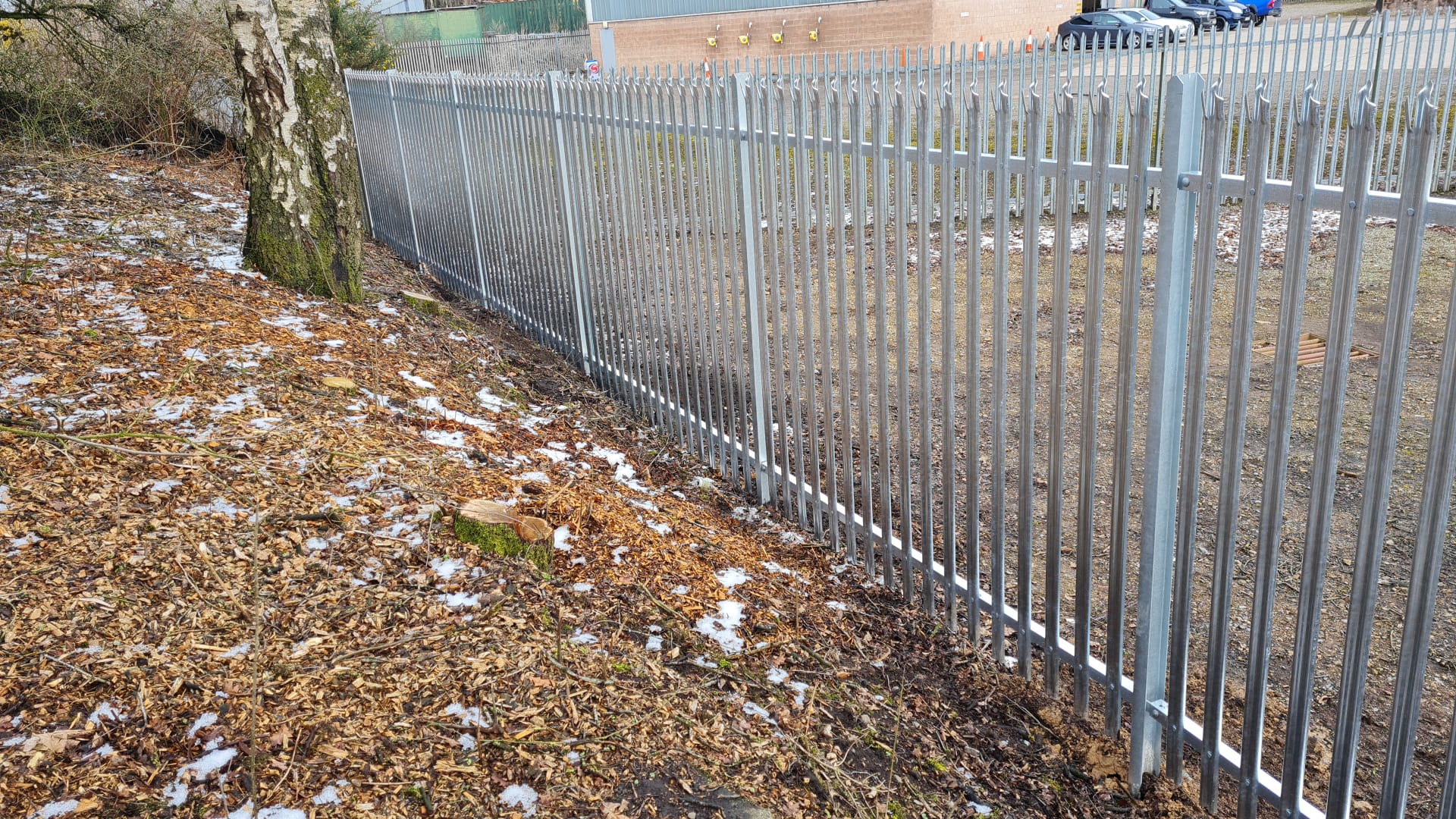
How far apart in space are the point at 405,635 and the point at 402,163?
7.36 metres

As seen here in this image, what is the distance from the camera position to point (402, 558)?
3451mm

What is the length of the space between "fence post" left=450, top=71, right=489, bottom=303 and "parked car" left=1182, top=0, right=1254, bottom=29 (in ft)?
83.1

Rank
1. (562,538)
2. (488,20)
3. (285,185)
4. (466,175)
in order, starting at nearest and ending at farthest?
(562,538) → (285,185) → (466,175) → (488,20)

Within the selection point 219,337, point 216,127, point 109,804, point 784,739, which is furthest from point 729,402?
point 216,127

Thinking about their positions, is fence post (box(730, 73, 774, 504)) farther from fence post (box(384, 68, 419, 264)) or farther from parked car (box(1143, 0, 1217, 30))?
parked car (box(1143, 0, 1217, 30))

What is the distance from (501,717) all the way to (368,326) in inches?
162

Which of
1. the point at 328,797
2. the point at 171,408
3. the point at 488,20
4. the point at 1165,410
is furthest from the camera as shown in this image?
the point at 488,20

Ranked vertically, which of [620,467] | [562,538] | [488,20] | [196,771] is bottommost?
[620,467]

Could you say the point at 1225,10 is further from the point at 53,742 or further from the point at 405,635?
the point at 53,742

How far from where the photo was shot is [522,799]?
250cm

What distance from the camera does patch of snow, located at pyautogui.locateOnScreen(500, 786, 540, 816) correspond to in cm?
247

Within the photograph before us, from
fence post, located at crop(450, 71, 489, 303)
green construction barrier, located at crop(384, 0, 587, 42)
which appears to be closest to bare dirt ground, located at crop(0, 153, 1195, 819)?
fence post, located at crop(450, 71, 489, 303)

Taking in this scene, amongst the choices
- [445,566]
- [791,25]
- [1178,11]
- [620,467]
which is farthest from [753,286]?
[1178,11]

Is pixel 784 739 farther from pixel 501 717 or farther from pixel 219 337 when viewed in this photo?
pixel 219 337
